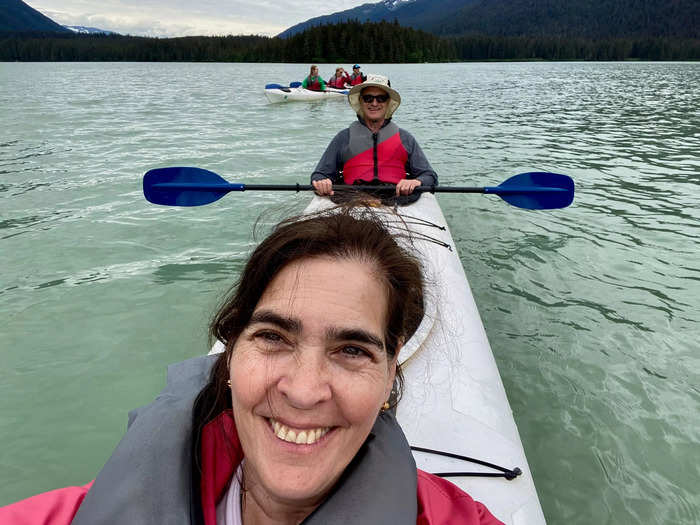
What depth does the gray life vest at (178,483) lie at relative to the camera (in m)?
0.99

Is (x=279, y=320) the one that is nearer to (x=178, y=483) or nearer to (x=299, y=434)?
(x=299, y=434)

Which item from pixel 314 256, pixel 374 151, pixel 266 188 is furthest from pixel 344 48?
pixel 314 256

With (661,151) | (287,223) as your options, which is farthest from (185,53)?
(287,223)

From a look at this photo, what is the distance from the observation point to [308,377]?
40.4 inches

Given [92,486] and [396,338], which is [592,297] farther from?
[92,486]

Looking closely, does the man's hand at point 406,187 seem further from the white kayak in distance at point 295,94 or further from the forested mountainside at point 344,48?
the forested mountainside at point 344,48

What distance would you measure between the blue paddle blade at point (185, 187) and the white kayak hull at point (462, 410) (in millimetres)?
2265

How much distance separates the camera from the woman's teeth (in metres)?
1.02

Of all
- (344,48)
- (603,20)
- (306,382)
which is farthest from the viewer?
(603,20)

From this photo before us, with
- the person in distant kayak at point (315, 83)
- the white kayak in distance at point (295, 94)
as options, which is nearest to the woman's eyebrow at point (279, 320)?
the white kayak in distance at point (295, 94)

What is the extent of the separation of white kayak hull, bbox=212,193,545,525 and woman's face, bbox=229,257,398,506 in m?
0.69

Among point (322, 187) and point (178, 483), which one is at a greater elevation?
point (178, 483)

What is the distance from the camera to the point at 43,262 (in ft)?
16.1

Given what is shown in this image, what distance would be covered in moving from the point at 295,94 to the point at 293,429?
18165mm
